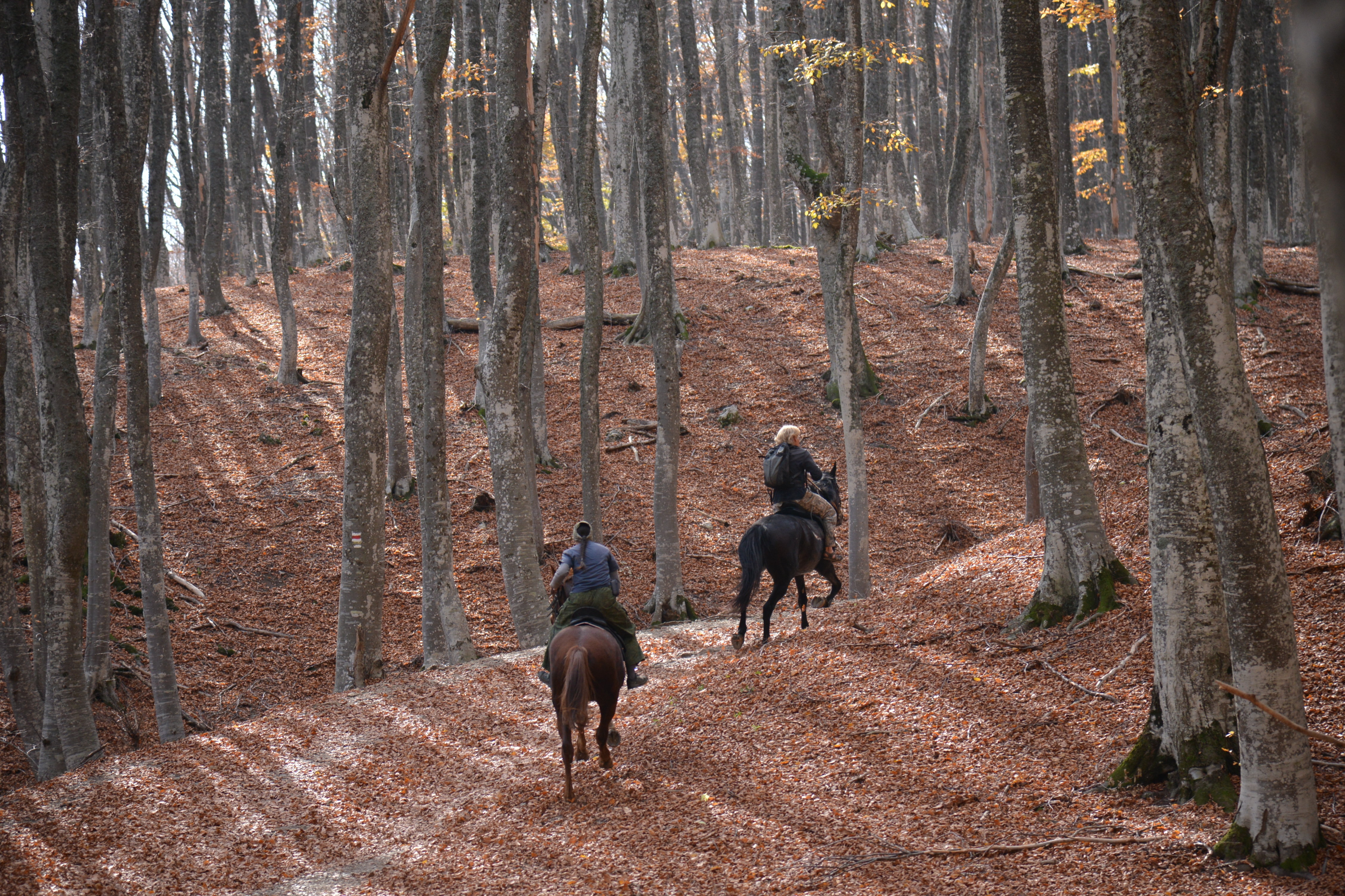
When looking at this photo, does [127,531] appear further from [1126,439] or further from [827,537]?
[1126,439]

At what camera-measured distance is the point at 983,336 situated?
17.9 metres

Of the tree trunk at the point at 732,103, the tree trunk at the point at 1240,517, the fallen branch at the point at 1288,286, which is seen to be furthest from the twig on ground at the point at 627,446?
the tree trunk at the point at 732,103

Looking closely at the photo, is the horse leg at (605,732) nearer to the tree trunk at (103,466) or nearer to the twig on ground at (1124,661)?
the twig on ground at (1124,661)

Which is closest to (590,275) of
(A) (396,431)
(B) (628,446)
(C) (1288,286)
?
(B) (628,446)

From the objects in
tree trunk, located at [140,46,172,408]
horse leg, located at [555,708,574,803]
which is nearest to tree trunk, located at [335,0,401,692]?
tree trunk, located at [140,46,172,408]

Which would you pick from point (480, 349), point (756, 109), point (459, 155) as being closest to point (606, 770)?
point (480, 349)

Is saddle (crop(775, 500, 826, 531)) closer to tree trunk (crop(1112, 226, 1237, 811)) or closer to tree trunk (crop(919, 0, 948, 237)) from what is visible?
tree trunk (crop(1112, 226, 1237, 811))

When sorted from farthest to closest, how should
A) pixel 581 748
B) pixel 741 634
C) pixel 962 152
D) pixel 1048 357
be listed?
1. pixel 962 152
2. pixel 741 634
3. pixel 1048 357
4. pixel 581 748

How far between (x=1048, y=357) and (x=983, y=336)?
10018 millimetres

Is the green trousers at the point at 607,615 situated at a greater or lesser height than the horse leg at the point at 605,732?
greater

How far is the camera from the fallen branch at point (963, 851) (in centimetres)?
511

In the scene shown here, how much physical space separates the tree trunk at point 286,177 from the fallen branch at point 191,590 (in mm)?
7697

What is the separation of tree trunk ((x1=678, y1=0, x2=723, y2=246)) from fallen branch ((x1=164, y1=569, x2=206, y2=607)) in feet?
63.7

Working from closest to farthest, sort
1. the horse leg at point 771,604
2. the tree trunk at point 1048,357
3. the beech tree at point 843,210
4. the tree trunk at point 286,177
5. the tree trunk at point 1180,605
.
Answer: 1. the tree trunk at point 1180,605
2. the tree trunk at point 1048,357
3. the horse leg at point 771,604
4. the beech tree at point 843,210
5. the tree trunk at point 286,177
